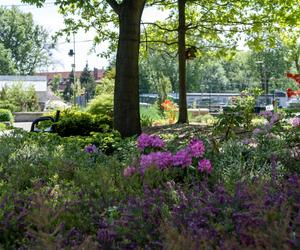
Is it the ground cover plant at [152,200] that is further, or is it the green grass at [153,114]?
the green grass at [153,114]

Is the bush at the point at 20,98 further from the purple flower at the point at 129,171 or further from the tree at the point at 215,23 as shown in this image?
the purple flower at the point at 129,171

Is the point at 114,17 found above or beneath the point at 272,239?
above

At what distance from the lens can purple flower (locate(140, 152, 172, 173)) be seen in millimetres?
4086

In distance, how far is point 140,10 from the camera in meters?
10.2

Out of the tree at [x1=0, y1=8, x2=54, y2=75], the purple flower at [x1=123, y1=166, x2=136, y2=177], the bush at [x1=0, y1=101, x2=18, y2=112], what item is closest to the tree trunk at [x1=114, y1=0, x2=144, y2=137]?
the purple flower at [x1=123, y1=166, x2=136, y2=177]

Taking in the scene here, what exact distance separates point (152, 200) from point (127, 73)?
23.7ft

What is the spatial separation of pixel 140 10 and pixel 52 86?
284 feet

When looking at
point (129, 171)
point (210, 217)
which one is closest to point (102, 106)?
point (129, 171)

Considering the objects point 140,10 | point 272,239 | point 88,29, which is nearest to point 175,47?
point 88,29

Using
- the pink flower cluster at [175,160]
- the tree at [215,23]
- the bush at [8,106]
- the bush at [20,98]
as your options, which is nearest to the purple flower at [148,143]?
the pink flower cluster at [175,160]

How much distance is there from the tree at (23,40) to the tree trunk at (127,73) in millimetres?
78365

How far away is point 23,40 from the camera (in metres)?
89.3

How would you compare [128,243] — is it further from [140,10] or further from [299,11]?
[299,11]

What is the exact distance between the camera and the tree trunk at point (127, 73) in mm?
9992
